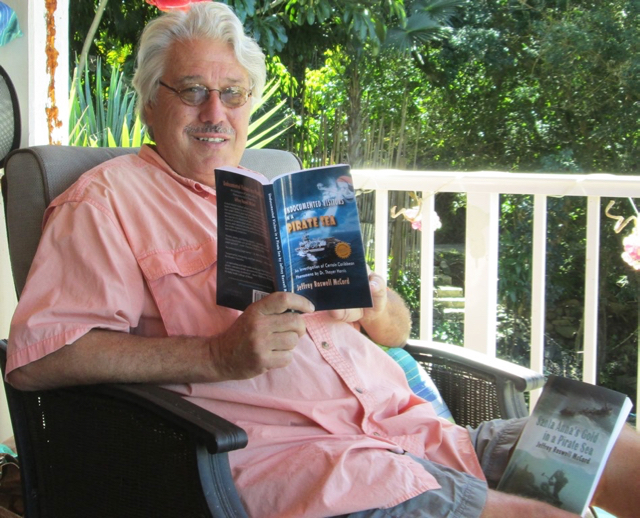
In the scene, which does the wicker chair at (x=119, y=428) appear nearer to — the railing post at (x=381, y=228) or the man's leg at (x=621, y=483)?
the man's leg at (x=621, y=483)

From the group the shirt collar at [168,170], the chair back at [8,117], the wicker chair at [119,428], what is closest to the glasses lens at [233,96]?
the shirt collar at [168,170]

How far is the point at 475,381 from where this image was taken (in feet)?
5.66

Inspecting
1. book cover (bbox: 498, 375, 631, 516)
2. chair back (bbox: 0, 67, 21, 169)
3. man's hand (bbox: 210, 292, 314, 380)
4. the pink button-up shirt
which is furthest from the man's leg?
chair back (bbox: 0, 67, 21, 169)

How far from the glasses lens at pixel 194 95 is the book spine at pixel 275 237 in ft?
1.65

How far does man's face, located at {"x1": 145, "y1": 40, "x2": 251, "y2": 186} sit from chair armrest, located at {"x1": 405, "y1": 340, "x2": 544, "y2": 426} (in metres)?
0.69

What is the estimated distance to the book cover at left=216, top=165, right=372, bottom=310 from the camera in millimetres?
1192

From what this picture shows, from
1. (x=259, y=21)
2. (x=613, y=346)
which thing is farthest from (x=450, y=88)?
(x=259, y=21)

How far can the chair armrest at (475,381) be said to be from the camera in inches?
64.3

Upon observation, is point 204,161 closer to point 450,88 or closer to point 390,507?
point 390,507

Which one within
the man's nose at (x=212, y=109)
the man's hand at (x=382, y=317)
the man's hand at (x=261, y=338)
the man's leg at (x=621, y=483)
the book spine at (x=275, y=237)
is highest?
the man's nose at (x=212, y=109)

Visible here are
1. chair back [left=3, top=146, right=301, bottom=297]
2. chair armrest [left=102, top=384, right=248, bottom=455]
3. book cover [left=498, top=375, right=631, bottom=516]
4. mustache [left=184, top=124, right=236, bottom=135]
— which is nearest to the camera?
chair armrest [left=102, top=384, right=248, bottom=455]

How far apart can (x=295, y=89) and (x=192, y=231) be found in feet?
28.6

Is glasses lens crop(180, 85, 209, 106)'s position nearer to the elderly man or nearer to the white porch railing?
the elderly man

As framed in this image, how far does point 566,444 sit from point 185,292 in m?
0.77
